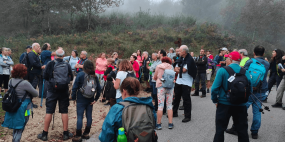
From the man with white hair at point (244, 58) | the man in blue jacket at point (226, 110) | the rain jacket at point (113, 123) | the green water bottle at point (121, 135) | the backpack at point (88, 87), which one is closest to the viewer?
the green water bottle at point (121, 135)

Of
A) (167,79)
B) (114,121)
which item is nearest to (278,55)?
(167,79)

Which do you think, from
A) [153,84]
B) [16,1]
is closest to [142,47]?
[153,84]

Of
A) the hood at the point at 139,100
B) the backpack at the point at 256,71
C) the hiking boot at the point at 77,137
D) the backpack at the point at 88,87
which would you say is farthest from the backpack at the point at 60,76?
the backpack at the point at 256,71

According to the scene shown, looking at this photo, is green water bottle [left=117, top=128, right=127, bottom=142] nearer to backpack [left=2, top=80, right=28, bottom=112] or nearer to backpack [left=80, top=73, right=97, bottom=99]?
backpack [left=80, top=73, right=97, bottom=99]

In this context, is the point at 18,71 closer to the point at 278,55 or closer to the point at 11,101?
the point at 11,101

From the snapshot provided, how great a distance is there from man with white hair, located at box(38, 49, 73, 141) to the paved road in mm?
1034

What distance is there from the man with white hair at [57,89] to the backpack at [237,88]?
3499 mm

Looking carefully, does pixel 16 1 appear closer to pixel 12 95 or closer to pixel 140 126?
pixel 12 95

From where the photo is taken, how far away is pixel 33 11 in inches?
744

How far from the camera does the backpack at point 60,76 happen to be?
4238 mm

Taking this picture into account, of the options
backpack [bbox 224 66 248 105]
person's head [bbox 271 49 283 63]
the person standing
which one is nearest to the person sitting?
backpack [bbox 224 66 248 105]

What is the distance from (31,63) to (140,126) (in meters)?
5.61

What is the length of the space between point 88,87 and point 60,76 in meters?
0.73

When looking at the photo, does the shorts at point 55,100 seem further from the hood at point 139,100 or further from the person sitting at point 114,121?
the hood at point 139,100
